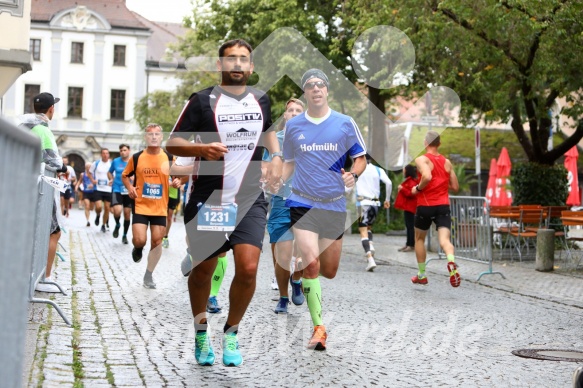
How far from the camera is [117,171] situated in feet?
65.3

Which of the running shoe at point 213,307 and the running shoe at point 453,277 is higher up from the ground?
the running shoe at point 453,277

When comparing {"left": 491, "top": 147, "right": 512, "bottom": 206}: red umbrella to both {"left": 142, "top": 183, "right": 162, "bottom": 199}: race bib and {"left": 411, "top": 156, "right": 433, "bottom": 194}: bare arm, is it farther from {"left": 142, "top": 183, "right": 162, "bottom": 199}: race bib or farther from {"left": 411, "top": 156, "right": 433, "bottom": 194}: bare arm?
{"left": 142, "top": 183, "right": 162, "bottom": 199}: race bib

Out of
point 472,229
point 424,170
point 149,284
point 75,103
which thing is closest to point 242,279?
point 149,284

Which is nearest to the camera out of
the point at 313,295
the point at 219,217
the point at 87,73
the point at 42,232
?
the point at 219,217

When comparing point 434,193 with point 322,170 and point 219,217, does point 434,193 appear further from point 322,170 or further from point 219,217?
point 219,217

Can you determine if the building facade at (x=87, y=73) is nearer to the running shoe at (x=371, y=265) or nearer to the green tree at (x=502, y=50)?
the green tree at (x=502, y=50)

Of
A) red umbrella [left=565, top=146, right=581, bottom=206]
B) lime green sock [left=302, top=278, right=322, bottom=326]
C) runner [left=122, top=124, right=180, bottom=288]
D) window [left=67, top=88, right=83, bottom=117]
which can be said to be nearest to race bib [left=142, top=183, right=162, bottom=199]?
runner [left=122, top=124, right=180, bottom=288]

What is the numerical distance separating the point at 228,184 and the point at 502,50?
40.3ft

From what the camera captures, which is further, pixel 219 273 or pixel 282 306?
pixel 282 306

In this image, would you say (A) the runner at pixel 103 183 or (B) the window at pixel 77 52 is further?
(B) the window at pixel 77 52

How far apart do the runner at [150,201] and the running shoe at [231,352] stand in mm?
4923

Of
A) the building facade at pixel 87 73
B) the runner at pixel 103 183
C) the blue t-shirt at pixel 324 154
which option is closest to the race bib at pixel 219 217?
the blue t-shirt at pixel 324 154

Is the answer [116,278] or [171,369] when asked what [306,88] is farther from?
[116,278]

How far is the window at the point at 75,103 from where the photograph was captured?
206 ft
